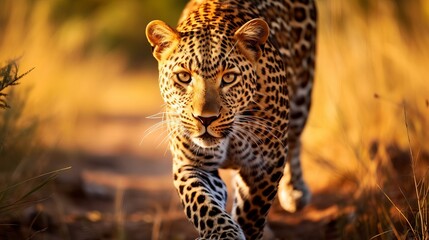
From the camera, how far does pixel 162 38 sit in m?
5.30

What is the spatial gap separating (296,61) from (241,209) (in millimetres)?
1648

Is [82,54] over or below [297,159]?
over

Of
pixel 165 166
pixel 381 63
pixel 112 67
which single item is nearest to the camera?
pixel 381 63

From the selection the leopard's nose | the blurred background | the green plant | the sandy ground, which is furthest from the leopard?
the green plant

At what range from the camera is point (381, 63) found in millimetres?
8406

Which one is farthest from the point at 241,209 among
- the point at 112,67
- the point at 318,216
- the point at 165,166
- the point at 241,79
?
the point at 112,67

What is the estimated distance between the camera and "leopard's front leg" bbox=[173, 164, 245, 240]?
485 cm

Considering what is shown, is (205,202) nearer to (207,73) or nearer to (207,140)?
(207,140)

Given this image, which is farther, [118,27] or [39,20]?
[118,27]

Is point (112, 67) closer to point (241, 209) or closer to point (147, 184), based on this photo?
point (147, 184)

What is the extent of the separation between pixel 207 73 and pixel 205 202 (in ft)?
2.55

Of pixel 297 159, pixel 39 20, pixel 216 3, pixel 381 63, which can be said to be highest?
pixel 39 20

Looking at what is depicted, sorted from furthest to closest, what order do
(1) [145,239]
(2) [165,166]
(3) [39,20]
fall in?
(2) [165,166]
(3) [39,20]
(1) [145,239]

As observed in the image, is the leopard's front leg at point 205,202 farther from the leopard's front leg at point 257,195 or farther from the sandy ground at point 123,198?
the sandy ground at point 123,198
